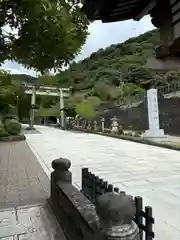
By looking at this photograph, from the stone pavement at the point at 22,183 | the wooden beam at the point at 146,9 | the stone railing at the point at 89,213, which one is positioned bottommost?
the stone pavement at the point at 22,183

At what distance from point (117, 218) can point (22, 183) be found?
393 centimetres

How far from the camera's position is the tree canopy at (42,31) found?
3.42 m

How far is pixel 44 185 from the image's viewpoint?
4.99m

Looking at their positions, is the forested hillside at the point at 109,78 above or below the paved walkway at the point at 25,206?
above

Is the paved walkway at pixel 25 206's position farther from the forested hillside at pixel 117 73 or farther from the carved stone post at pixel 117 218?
the forested hillside at pixel 117 73

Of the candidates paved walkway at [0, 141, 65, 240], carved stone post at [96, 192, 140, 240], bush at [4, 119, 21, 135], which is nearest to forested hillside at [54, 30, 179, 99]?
bush at [4, 119, 21, 135]

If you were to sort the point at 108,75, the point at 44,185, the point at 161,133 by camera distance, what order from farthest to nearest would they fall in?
the point at 108,75 → the point at 161,133 → the point at 44,185

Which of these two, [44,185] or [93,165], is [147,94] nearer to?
[93,165]

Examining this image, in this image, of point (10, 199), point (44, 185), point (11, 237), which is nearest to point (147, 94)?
point (44, 185)

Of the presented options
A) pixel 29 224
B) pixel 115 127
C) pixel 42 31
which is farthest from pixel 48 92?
pixel 29 224

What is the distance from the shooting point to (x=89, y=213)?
7.60 feet

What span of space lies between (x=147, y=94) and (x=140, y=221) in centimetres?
1078

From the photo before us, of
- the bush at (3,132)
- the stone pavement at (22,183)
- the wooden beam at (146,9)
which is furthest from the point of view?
the bush at (3,132)

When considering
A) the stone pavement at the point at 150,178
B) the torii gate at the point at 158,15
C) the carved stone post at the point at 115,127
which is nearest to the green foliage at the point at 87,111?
the carved stone post at the point at 115,127
